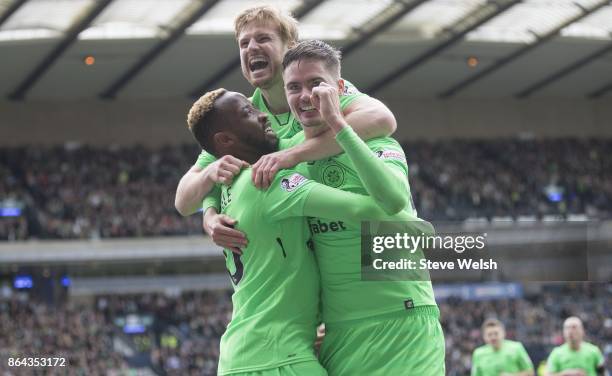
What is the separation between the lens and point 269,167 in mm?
4180

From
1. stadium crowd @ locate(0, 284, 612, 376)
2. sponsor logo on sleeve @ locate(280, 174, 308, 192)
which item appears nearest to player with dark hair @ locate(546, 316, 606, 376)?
sponsor logo on sleeve @ locate(280, 174, 308, 192)

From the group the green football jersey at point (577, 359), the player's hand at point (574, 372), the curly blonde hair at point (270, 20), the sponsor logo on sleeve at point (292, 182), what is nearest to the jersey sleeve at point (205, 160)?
the curly blonde hair at point (270, 20)

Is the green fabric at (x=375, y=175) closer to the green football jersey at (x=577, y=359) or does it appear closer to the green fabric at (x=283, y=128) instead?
the green fabric at (x=283, y=128)

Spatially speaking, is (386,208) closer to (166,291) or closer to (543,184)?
(166,291)

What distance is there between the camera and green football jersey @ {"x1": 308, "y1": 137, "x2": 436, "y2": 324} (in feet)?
14.0

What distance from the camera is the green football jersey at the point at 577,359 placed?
13.8m

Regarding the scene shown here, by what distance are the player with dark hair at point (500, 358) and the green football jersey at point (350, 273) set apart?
34.6 ft

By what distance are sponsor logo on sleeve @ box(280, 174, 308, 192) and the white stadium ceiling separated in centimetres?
2503

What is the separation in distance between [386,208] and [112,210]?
31.0 meters

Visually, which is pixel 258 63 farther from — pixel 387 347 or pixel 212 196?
pixel 387 347

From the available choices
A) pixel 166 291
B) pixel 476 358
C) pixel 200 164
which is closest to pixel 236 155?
pixel 200 164

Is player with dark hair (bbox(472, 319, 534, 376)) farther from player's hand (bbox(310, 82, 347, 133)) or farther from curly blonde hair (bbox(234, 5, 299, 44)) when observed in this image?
player's hand (bbox(310, 82, 347, 133))

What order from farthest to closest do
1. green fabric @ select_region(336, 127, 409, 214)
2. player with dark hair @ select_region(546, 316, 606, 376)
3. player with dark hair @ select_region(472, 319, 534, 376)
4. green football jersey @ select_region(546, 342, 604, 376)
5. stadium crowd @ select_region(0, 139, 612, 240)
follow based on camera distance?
stadium crowd @ select_region(0, 139, 612, 240), player with dark hair @ select_region(472, 319, 534, 376), green football jersey @ select_region(546, 342, 604, 376), player with dark hair @ select_region(546, 316, 606, 376), green fabric @ select_region(336, 127, 409, 214)

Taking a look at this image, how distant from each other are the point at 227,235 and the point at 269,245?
0.63ft
